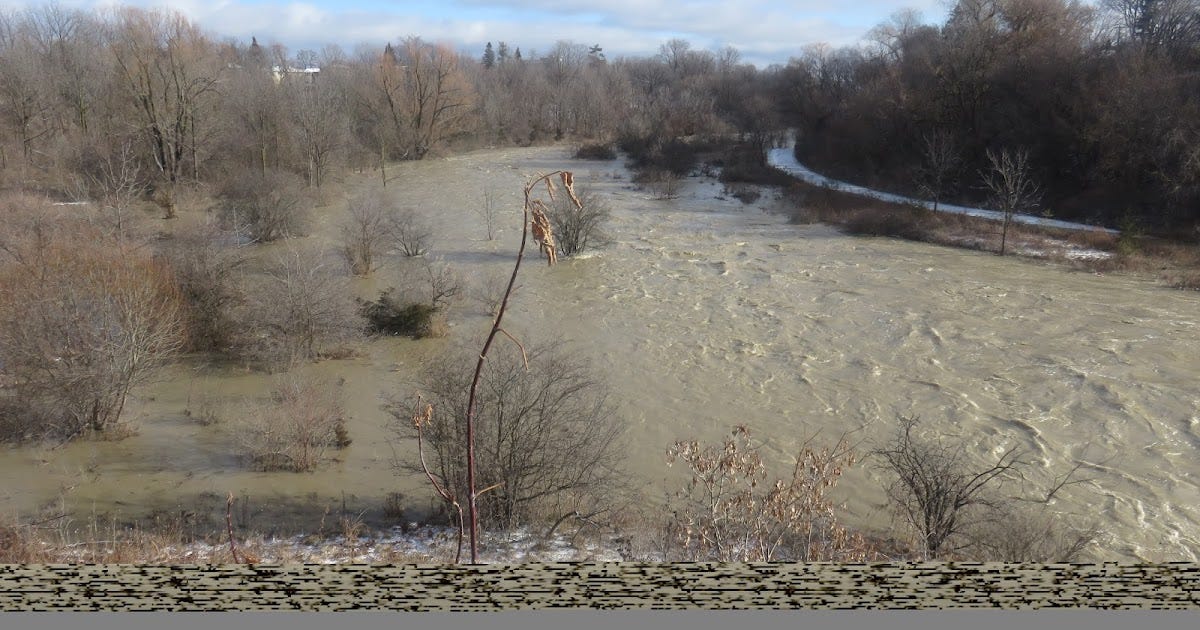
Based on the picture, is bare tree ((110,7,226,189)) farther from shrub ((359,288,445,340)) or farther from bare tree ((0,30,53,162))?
shrub ((359,288,445,340))

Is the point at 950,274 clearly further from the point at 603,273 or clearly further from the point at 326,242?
the point at 326,242

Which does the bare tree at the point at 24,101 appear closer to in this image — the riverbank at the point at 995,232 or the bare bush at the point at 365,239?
the bare bush at the point at 365,239

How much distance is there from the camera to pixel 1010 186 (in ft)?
77.1

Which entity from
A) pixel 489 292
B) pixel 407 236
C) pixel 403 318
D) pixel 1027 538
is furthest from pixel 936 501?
pixel 407 236

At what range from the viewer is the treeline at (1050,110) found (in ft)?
85.7

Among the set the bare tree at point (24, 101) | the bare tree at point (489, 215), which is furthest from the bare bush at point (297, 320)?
the bare tree at point (24, 101)

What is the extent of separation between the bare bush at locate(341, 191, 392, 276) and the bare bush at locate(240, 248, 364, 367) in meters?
5.09

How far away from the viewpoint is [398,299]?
16.8m

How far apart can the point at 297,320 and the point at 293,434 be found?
14.9ft

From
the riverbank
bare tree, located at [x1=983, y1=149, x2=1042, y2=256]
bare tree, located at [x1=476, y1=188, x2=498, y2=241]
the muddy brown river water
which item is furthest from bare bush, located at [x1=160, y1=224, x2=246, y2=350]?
bare tree, located at [x1=983, y1=149, x2=1042, y2=256]

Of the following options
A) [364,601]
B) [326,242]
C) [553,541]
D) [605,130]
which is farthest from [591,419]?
[605,130]

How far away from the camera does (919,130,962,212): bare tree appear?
29.2 meters

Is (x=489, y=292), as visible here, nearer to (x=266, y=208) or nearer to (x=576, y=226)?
(x=576, y=226)

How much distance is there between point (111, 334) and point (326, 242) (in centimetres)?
1253
